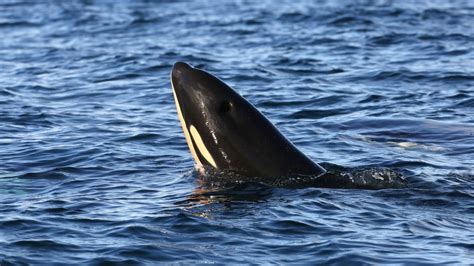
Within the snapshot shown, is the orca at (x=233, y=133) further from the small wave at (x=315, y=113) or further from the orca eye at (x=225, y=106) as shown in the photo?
the small wave at (x=315, y=113)

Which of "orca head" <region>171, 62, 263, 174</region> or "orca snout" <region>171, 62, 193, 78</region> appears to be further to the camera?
"orca snout" <region>171, 62, 193, 78</region>

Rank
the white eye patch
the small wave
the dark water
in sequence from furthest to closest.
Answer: the small wave → the white eye patch → the dark water

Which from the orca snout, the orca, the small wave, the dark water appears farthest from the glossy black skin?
the small wave

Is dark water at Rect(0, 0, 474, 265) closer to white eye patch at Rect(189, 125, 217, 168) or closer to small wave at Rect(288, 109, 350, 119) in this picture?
small wave at Rect(288, 109, 350, 119)

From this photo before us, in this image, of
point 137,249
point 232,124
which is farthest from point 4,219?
point 232,124

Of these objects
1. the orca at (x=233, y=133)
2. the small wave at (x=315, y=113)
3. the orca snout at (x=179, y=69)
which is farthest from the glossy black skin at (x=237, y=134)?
the small wave at (x=315, y=113)

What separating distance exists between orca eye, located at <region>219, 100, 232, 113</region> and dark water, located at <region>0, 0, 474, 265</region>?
3.23ft

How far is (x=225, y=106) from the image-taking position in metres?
12.4

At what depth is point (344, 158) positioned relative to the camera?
589 inches

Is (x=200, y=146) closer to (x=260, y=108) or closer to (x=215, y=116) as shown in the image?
(x=215, y=116)

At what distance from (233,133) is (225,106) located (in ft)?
1.11

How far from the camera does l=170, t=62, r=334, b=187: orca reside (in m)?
12.3

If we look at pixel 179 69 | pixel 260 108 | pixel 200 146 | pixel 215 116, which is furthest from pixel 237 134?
pixel 260 108

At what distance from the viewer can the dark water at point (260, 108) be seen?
1063 cm
